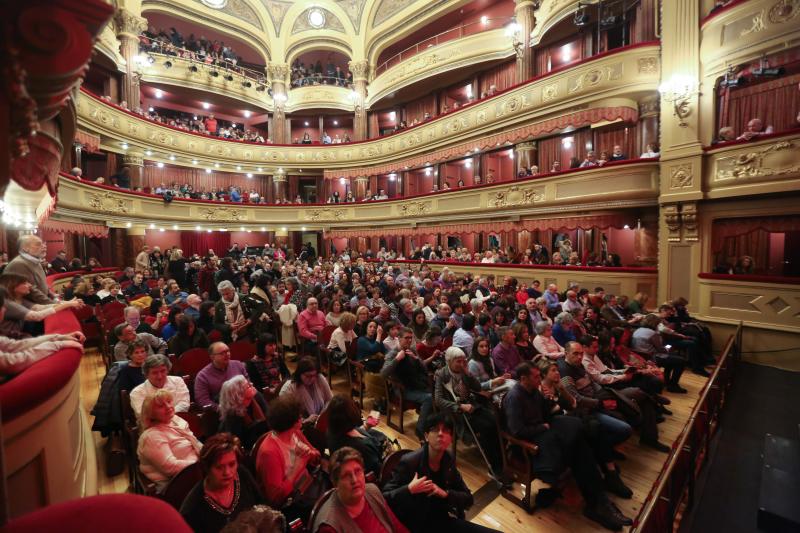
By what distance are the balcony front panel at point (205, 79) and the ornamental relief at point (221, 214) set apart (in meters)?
5.49

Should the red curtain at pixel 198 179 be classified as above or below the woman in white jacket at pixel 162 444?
above

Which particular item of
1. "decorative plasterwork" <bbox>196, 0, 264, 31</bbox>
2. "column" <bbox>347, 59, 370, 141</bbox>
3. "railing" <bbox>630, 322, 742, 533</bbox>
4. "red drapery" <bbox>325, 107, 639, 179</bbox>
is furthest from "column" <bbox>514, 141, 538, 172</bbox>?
"decorative plasterwork" <bbox>196, 0, 264, 31</bbox>

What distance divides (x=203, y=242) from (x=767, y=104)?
69.6ft

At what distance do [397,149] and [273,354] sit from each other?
534 inches

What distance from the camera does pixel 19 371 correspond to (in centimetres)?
167

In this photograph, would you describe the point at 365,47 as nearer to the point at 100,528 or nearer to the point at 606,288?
the point at 606,288

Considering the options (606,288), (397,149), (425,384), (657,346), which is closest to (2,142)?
(425,384)

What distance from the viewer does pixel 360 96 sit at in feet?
60.1

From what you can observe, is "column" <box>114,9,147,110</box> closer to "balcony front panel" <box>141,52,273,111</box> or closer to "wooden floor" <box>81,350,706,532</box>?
"balcony front panel" <box>141,52,273,111</box>

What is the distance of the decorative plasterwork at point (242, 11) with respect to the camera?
1736 centimetres

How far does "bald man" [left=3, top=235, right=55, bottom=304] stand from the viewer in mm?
3178

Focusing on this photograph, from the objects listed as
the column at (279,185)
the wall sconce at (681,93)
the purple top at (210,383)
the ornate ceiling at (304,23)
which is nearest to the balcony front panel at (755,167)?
the wall sconce at (681,93)

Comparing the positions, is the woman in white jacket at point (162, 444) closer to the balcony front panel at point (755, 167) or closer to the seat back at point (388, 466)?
the seat back at point (388, 466)

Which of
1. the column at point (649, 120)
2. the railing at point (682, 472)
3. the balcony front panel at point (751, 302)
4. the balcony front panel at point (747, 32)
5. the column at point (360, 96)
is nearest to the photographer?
the railing at point (682, 472)
